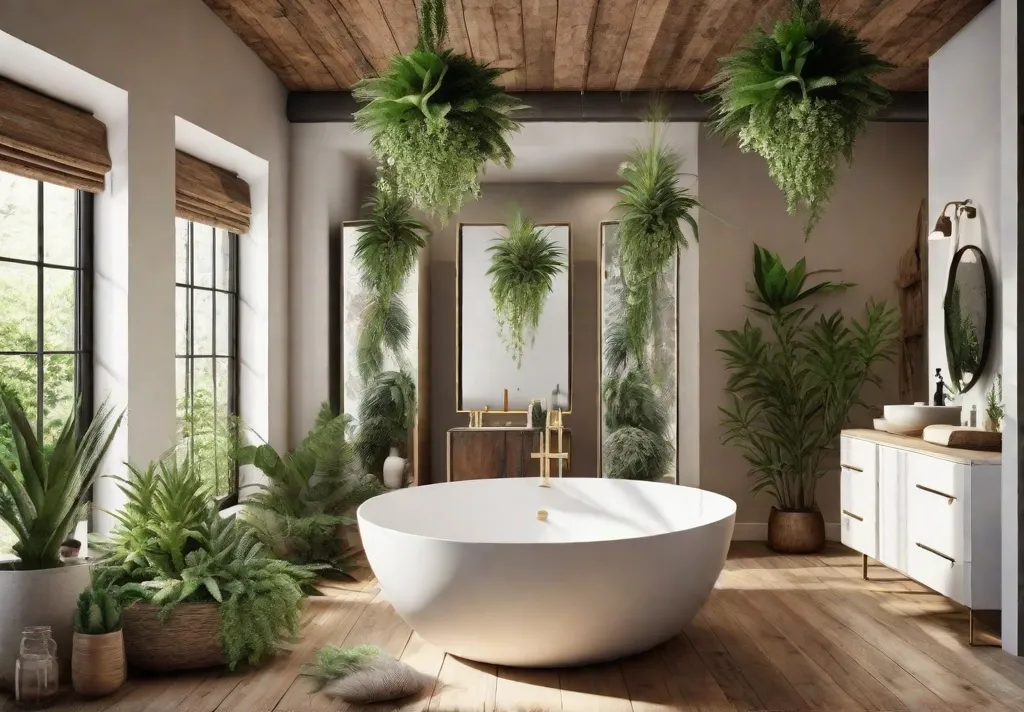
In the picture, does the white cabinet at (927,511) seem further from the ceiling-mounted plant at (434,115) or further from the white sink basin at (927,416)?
the ceiling-mounted plant at (434,115)

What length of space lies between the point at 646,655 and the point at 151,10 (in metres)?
3.29

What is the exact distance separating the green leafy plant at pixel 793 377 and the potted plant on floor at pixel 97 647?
11.9ft

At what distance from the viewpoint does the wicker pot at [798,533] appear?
5414 millimetres

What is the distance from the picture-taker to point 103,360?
3787mm

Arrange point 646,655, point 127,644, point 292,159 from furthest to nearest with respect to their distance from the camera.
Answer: point 292,159
point 646,655
point 127,644

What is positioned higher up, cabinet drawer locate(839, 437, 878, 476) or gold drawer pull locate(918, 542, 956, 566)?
cabinet drawer locate(839, 437, 878, 476)

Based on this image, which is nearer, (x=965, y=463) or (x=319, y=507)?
(x=965, y=463)

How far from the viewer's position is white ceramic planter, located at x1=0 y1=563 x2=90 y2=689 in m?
2.98

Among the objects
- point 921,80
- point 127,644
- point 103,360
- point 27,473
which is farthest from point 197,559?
point 921,80

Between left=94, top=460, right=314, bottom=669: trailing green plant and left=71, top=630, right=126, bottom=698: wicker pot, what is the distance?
21 cm

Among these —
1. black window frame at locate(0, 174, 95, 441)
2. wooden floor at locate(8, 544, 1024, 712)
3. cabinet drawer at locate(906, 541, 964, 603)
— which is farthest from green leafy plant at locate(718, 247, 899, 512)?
black window frame at locate(0, 174, 95, 441)

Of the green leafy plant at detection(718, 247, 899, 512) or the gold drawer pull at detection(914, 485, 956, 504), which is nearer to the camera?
the gold drawer pull at detection(914, 485, 956, 504)

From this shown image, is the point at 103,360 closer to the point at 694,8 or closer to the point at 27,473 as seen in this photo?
the point at 27,473

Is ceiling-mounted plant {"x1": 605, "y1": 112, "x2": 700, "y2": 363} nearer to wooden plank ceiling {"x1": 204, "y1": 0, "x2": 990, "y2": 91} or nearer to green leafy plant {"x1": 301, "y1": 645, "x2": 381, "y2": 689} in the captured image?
wooden plank ceiling {"x1": 204, "y1": 0, "x2": 990, "y2": 91}
